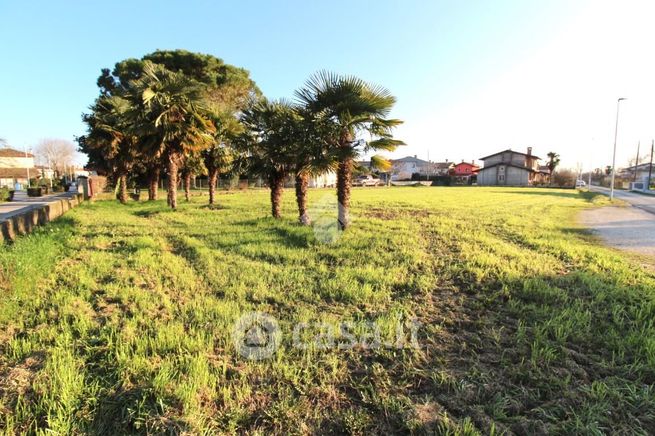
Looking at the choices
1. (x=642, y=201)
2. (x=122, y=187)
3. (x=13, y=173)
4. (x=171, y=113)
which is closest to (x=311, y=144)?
(x=171, y=113)

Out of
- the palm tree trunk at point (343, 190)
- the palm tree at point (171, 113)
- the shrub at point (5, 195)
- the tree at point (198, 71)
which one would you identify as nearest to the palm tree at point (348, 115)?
the palm tree trunk at point (343, 190)

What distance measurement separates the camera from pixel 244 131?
1247cm

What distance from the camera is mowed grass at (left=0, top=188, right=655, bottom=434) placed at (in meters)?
2.58

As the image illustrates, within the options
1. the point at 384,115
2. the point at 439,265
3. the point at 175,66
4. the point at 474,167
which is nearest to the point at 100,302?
the point at 439,265

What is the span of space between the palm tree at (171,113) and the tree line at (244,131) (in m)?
0.04

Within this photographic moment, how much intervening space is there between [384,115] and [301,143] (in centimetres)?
248

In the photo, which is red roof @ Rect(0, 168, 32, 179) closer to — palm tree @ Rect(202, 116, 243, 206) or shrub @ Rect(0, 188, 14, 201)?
shrub @ Rect(0, 188, 14, 201)

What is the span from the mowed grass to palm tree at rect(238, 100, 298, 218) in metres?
4.75

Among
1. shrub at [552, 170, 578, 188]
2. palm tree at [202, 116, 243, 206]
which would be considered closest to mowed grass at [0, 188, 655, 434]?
palm tree at [202, 116, 243, 206]

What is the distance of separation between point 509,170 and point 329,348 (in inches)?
2741

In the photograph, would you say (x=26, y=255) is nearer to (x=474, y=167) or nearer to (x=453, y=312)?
(x=453, y=312)

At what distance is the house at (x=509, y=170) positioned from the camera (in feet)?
206

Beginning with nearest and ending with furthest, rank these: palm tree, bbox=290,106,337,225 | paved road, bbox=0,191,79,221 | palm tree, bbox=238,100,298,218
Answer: palm tree, bbox=290,106,337,225 → palm tree, bbox=238,100,298,218 → paved road, bbox=0,191,79,221

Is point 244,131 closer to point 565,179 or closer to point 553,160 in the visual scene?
point 565,179
